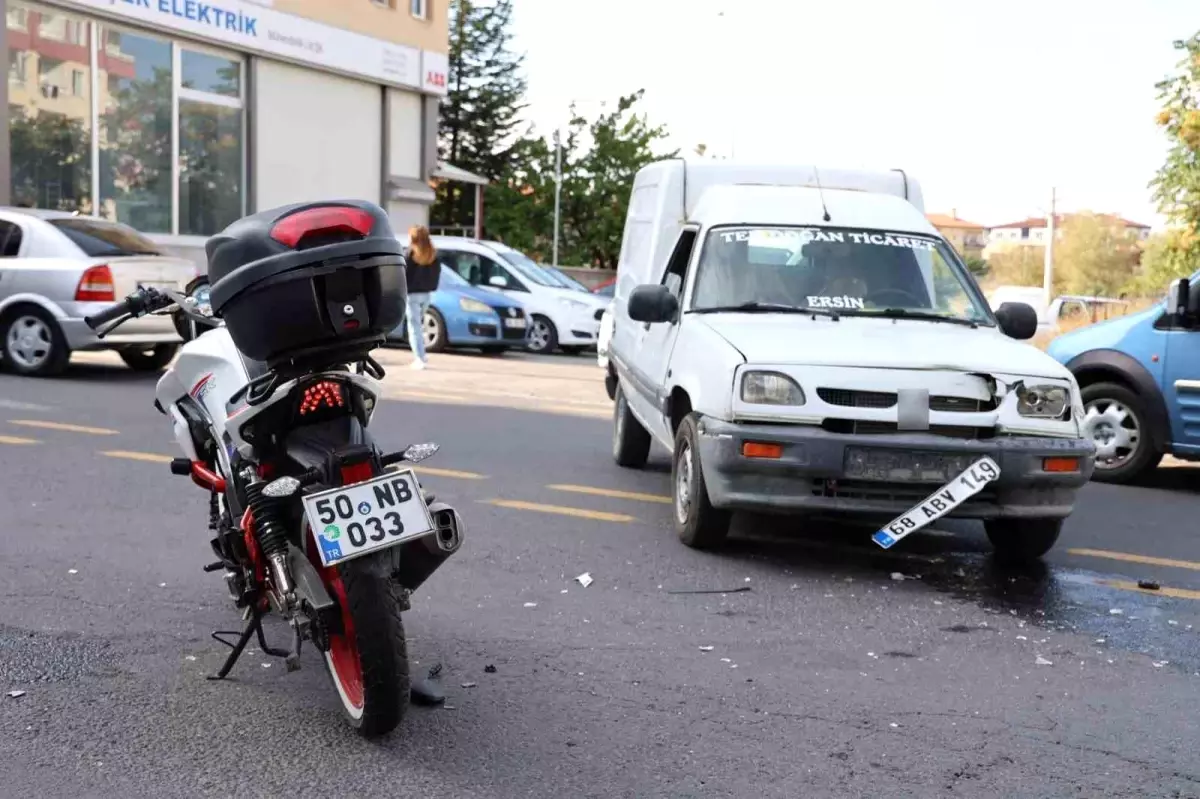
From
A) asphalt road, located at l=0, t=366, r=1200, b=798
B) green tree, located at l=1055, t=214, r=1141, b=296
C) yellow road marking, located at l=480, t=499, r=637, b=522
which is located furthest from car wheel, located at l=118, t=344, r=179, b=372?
green tree, located at l=1055, t=214, r=1141, b=296

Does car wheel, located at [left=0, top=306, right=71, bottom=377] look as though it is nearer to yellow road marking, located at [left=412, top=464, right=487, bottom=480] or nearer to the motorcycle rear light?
yellow road marking, located at [left=412, top=464, right=487, bottom=480]

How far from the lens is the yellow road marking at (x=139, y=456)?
903 cm

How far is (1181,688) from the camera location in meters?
4.94

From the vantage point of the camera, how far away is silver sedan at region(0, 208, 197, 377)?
13234 mm

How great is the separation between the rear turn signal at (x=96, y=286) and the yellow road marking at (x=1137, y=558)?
9350 millimetres

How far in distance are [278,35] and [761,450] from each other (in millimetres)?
22772

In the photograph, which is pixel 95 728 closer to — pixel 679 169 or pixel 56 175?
pixel 679 169

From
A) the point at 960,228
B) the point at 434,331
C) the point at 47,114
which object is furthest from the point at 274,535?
the point at 960,228

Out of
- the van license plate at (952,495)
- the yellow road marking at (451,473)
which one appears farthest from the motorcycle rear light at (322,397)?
the yellow road marking at (451,473)

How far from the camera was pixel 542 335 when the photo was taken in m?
21.5

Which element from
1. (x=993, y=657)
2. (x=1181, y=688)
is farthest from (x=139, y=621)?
(x=1181, y=688)

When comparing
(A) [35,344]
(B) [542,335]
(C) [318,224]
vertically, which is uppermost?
(C) [318,224]

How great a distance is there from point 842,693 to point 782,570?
1885mm

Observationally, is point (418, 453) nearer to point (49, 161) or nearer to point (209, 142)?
point (49, 161)
